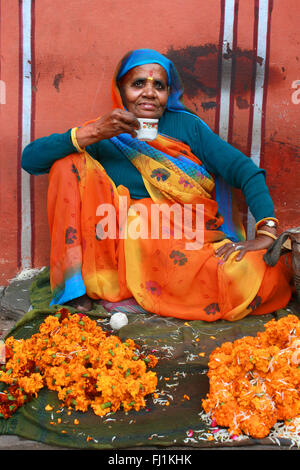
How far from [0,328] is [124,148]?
1.33m

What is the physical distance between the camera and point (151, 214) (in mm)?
2645

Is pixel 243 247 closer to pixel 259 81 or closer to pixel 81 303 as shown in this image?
pixel 81 303

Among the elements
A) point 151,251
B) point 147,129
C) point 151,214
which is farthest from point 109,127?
point 151,251

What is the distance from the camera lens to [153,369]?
2027mm

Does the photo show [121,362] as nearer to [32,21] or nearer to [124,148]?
[124,148]

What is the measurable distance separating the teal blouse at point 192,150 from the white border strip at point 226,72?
408 mm

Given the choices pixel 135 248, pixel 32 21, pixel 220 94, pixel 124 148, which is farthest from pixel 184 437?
pixel 32 21

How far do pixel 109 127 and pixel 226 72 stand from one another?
45.5 inches

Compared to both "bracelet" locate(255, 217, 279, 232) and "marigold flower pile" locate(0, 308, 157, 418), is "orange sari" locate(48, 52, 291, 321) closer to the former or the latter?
"bracelet" locate(255, 217, 279, 232)

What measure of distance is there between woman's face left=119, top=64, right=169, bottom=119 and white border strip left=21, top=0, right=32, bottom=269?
79cm

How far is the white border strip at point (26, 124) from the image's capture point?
3.19 metres

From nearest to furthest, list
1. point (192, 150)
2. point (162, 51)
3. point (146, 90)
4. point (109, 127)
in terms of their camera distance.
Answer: point (109, 127)
point (146, 90)
point (192, 150)
point (162, 51)

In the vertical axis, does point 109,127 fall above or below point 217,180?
above

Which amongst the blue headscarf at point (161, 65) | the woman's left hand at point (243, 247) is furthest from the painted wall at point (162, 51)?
A: the woman's left hand at point (243, 247)
